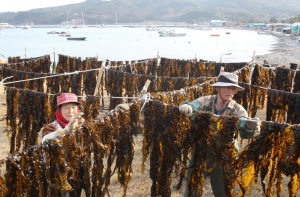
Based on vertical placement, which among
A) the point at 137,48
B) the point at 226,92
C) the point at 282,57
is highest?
the point at 137,48

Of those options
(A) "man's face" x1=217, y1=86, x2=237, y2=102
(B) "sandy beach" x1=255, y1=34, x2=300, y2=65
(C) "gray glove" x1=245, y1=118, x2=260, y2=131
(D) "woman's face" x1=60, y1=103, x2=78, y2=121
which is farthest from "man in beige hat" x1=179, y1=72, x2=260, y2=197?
(B) "sandy beach" x1=255, y1=34, x2=300, y2=65

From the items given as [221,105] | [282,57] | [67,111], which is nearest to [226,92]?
[221,105]

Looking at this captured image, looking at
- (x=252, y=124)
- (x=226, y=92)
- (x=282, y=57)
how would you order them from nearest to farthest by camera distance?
(x=252, y=124) → (x=226, y=92) → (x=282, y=57)

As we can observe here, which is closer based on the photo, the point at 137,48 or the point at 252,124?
the point at 252,124

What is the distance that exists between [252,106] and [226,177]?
3.35 m

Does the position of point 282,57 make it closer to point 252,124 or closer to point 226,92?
point 226,92

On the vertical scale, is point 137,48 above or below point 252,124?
above

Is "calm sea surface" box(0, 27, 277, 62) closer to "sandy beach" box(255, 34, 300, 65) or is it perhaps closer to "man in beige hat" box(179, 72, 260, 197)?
"sandy beach" box(255, 34, 300, 65)

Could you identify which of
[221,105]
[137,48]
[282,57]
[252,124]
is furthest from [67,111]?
→ [137,48]

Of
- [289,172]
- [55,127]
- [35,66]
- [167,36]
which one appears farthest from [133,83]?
[167,36]

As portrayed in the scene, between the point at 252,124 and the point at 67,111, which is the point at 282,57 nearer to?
the point at 252,124

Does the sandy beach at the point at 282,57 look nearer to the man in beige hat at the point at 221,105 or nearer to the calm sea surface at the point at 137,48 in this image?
the calm sea surface at the point at 137,48

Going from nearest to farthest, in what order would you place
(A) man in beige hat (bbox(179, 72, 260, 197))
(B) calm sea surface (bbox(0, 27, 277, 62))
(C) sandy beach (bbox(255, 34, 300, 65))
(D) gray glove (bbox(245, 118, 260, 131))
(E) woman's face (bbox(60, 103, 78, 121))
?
(D) gray glove (bbox(245, 118, 260, 131)) < (E) woman's face (bbox(60, 103, 78, 121)) < (A) man in beige hat (bbox(179, 72, 260, 197)) < (C) sandy beach (bbox(255, 34, 300, 65)) < (B) calm sea surface (bbox(0, 27, 277, 62))

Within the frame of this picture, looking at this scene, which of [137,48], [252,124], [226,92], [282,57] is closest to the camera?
[252,124]
